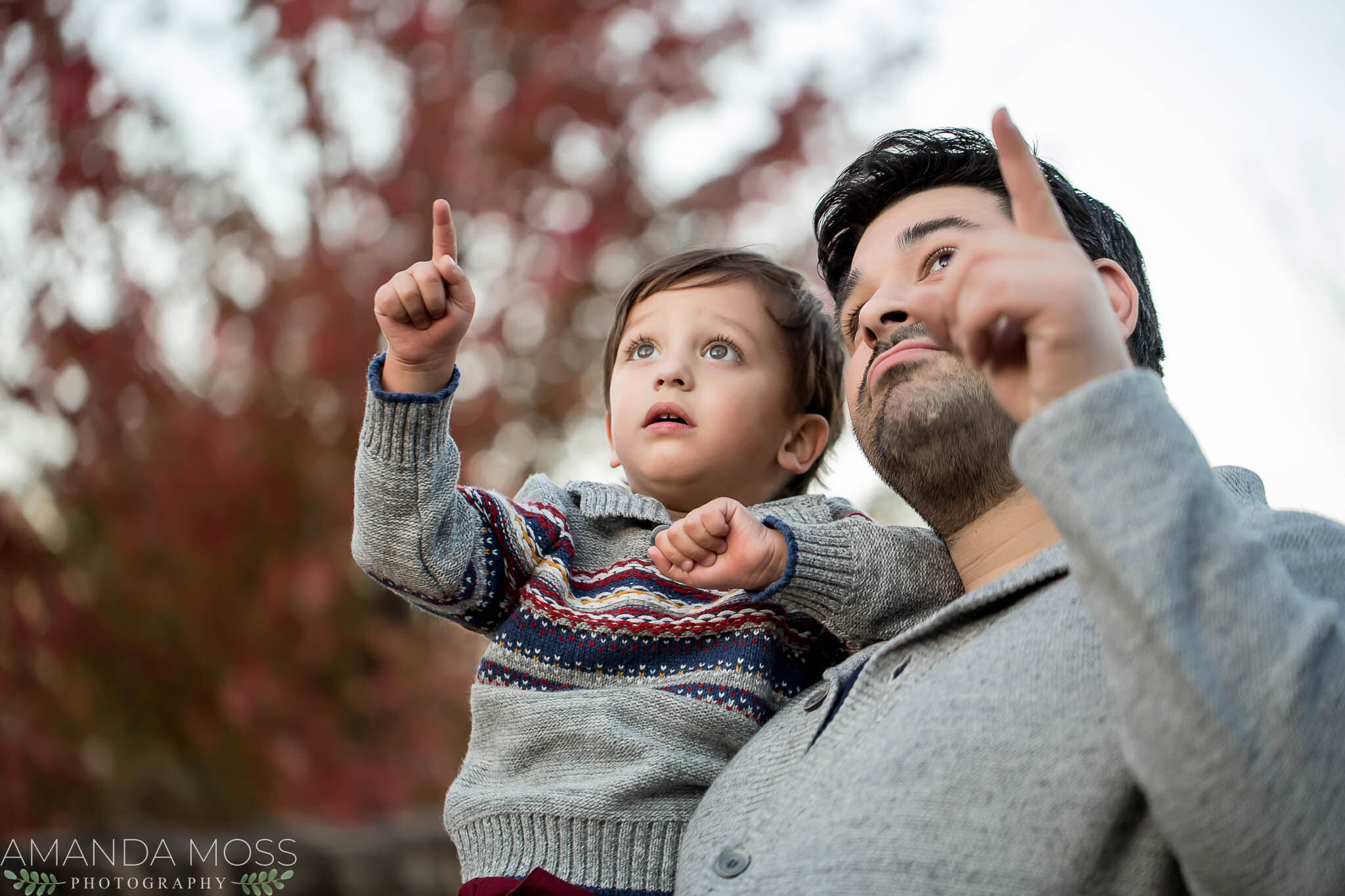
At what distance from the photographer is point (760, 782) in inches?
52.3

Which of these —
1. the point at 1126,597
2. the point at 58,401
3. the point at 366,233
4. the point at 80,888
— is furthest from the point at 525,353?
the point at 1126,597

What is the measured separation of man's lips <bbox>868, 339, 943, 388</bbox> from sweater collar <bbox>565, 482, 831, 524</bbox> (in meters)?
0.31

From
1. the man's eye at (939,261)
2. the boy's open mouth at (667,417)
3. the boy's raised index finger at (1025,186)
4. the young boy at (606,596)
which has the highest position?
the boy's raised index finger at (1025,186)

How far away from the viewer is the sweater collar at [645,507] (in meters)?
1.76

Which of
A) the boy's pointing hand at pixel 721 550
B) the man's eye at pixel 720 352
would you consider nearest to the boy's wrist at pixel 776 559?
the boy's pointing hand at pixel 721 550

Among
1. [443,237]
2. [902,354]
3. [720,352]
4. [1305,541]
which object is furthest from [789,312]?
[1305,541]

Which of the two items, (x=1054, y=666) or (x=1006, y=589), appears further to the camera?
(x=1006, y=589)

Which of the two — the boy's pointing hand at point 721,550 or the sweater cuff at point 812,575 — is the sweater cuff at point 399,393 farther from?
the sweater cuff at point 812,575

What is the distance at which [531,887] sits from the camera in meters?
1.36

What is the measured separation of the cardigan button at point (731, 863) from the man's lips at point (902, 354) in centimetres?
65

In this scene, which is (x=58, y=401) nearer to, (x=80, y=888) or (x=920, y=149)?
(x=80, y=888)

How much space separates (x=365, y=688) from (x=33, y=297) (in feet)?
5.15

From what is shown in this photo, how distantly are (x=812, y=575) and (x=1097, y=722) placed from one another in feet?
1.88

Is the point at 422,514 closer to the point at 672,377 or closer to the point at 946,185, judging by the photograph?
the point at 672,377
